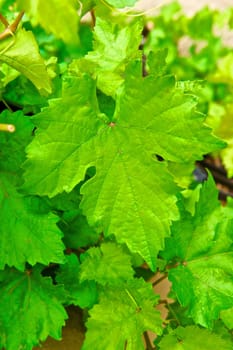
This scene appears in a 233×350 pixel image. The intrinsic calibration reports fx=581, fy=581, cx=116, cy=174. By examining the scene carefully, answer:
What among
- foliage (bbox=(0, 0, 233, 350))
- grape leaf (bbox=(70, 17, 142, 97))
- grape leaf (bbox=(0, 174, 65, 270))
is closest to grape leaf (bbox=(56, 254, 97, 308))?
foliage (bbox=(0, 0, 233, 350))

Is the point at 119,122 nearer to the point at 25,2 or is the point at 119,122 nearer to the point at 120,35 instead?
the point at 120,35

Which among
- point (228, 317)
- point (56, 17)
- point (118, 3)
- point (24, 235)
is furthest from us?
point (228, 317)

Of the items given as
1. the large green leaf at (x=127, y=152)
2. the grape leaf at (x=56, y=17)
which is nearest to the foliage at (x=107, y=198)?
the large green leaf at (x=127, y=152)

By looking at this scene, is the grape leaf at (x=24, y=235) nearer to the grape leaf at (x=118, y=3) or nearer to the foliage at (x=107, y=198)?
the foliage at (x=107, y=198)

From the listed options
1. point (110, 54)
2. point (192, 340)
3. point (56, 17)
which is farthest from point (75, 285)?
point (56, 17)

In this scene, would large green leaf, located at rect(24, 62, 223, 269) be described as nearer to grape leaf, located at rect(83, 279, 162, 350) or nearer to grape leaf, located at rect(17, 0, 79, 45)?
grape leaf, located at rect(83, 279, 162, 350)

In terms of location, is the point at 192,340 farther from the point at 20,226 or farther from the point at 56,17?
the point at 56,17
